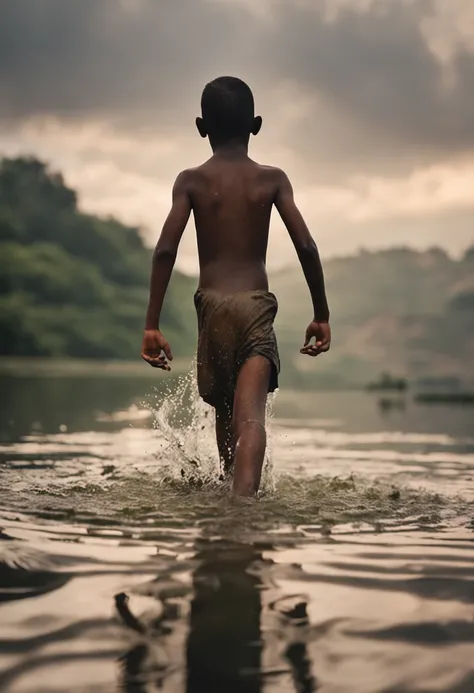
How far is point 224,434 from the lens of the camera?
227 inches

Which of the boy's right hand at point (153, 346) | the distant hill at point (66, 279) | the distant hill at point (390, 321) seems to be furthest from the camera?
the distant hill at point (390, 321)

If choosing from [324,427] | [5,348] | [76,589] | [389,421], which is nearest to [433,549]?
[76,589]

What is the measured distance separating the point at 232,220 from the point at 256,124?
0.70 meters

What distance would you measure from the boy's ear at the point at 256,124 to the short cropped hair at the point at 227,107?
6 cm

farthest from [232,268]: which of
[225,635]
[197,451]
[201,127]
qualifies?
[225,635]

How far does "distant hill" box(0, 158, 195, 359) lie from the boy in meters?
60.4

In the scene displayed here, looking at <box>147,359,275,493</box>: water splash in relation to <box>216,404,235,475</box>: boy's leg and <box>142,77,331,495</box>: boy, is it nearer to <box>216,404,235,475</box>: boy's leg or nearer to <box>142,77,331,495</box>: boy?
<box>216,404,235,475</box>: boy's leg

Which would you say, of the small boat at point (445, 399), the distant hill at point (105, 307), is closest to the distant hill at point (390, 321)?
the distant hill at point (105, 307)

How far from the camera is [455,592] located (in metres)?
3.03

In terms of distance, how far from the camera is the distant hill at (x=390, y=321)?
371ft

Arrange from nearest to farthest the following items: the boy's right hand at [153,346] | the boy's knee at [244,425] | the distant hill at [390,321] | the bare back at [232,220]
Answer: the boy's knee at [244,425], the boy's right hand at [153,346], the bare back at [232,220], the distant hill at [390,321]

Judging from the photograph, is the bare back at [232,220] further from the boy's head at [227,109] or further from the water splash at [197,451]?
the water splash at [197,451]

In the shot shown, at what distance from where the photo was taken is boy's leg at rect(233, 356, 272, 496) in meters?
4.81

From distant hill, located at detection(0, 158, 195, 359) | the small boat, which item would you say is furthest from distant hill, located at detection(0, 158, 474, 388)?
the small boat
